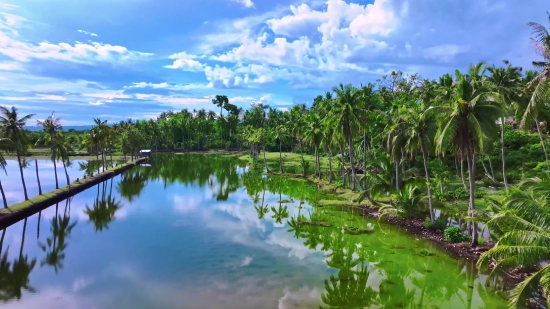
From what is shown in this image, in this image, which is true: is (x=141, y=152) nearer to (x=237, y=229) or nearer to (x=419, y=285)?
(x=237, y=229)

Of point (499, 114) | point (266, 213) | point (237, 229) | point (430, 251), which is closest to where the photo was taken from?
point (499, 114)

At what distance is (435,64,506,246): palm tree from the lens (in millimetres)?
19391

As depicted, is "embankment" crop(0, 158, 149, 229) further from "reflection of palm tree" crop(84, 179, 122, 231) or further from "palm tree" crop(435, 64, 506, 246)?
"palm tree" crop(435, 64, 506, 246)

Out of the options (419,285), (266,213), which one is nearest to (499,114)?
(419,285)

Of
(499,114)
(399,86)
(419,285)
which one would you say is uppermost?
(399,86)

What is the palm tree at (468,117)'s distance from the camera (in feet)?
63.6

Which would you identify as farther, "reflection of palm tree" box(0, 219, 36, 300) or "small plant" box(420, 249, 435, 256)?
"small plant" box(420, 249, 435, 256)

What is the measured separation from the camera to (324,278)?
18656 millimetres

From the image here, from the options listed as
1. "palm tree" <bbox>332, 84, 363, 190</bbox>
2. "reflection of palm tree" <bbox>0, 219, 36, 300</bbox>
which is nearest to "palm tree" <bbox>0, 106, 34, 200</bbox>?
"reflection of palm tree" <bbox>0, 219, 36, 300</bbox>

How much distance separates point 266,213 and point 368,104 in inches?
695

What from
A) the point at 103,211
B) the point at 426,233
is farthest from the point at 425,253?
the point at 103,211

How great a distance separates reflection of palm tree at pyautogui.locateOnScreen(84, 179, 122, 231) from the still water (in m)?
0.20

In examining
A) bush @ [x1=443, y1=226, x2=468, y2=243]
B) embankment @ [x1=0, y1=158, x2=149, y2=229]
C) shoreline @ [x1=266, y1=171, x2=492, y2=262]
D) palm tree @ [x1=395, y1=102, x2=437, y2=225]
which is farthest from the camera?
embankment @ [x1=0, y1=158, x2=149, y2=229]

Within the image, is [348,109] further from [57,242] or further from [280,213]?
[57,242]
